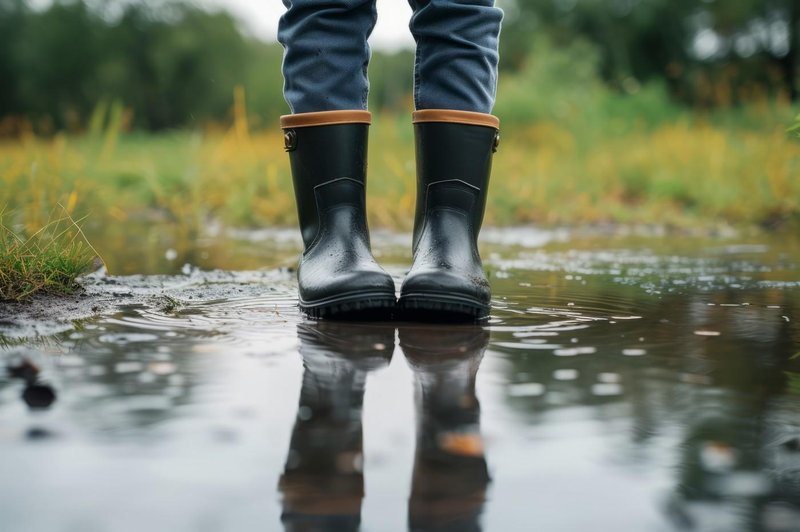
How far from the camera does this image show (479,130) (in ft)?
6.22

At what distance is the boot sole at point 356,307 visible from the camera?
65.2 inches

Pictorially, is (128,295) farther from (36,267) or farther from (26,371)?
(26,371)

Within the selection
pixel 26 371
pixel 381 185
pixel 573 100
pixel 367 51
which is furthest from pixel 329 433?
pixel 573 100

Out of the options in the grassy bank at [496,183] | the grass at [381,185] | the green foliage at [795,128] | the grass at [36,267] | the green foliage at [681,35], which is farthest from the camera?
the green foliage at [681,35]

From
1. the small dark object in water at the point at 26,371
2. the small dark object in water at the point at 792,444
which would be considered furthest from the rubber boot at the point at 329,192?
the small dark object in water at the point at 792,444

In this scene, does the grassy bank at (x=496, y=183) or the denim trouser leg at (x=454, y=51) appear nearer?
the denim trouser leg at (x=454, y=51)

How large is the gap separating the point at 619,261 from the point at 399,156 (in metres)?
3.64

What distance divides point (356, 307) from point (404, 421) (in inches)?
24.7

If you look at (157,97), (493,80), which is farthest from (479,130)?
(157,97)

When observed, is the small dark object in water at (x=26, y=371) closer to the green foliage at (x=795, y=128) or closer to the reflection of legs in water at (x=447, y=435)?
the reflection of legs in water at (x=447, y=435)

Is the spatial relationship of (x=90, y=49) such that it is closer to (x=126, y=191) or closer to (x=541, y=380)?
(x=126, y=191)

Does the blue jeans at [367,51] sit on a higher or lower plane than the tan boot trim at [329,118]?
higher

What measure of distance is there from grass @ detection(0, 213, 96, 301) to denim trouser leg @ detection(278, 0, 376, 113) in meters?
0.60

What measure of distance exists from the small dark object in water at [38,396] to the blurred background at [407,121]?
1.05 metres
